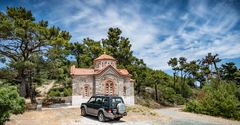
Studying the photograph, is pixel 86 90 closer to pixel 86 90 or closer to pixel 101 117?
pixel 86 90

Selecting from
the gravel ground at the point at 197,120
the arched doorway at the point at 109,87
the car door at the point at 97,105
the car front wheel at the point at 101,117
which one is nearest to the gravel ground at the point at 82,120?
the gravel ground at the point at 197,120

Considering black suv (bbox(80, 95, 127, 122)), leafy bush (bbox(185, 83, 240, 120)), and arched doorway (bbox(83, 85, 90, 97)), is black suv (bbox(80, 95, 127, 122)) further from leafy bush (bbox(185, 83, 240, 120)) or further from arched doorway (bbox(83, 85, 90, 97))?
leafy bush (bbox(185, 83, 240, 120))

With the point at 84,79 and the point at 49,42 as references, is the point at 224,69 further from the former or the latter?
the point at 49,42

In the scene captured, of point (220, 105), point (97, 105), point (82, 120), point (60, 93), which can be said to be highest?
point (60, 93)

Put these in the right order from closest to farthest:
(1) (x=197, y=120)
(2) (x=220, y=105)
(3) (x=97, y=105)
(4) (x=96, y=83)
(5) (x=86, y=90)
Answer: (3) (x=97, y=105) → (1) (x=197, y=120) → (2) (x=220, y=105) → (4) (x=96, y=83) → (5) (x=86, y=90)

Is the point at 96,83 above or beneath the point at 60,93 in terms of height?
above

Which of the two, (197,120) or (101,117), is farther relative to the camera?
(197,120)

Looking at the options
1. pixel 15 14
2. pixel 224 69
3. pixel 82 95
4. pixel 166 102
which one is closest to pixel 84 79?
pixel 82 95

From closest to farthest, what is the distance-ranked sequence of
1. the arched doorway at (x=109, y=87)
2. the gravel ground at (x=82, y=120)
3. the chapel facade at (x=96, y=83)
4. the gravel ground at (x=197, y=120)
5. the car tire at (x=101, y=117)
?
the gravel ground at (x=82, y=120) < the car tire at (x=101, y=117) < the gravel ground at (x=197, y=120) < the chapel facade at (x=96, y=83) < the arched doorway at (x=109, y=87)

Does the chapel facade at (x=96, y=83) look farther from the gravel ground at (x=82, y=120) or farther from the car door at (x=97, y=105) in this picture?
the car door at (x=97, y=105)

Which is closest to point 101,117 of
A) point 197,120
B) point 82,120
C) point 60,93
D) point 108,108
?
point 108,108

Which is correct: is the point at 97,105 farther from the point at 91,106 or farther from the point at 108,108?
the point at 108,108

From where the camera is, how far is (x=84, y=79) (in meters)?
31.1

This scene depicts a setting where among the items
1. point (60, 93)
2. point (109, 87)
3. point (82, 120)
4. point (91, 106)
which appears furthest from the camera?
point (60, 93)
